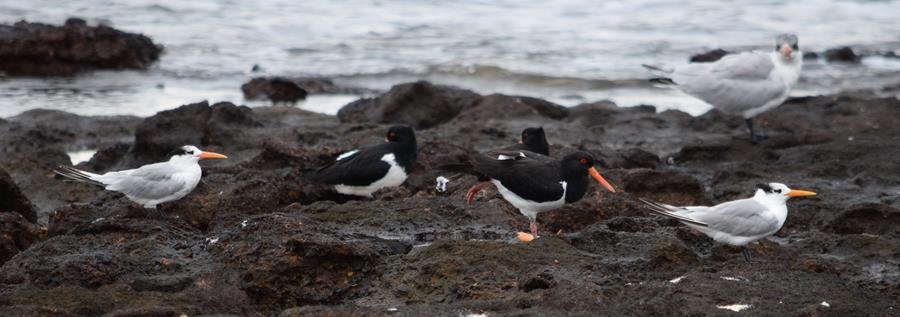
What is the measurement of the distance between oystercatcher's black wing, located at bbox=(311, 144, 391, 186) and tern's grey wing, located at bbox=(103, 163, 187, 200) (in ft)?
4.03

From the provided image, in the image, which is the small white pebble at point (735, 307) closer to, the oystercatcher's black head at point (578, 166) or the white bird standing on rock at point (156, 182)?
the oystercatcher's black head at point (578, 166)

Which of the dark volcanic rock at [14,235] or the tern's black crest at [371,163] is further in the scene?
the tern's black crest at [371,163]

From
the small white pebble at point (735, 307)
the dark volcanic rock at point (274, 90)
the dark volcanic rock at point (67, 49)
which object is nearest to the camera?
the small white pebble at point (735, 307)

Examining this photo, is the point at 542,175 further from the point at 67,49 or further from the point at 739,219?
the point at 67,49

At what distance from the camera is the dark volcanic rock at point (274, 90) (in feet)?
48.1

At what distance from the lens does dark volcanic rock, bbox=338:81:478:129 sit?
11898 millimetres

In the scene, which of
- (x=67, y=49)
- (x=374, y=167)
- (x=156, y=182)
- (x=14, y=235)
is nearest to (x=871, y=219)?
(x=374, y=167)

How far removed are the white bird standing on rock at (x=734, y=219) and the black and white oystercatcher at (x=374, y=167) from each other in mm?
2491

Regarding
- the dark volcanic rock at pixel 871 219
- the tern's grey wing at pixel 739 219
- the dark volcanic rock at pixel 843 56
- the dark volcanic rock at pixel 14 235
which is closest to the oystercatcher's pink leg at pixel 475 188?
the tern's grey wing at pixel 739 219

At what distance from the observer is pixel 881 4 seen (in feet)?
80.2

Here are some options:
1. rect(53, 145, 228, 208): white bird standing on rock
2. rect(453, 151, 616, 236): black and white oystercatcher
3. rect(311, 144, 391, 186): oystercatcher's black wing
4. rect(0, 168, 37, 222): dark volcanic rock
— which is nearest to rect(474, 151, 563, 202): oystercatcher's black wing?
rect(453, 151, 616, 236): black and white oystercatcher

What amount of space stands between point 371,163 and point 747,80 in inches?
184

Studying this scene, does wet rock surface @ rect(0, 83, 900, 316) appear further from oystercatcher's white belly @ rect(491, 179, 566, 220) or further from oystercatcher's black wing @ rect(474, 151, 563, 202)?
oystercatcher's black wing @ rect(474, 151, 563, 202)

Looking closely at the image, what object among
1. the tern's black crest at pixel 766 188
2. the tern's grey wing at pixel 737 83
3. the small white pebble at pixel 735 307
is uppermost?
the small white pebble at pixel 735 307
